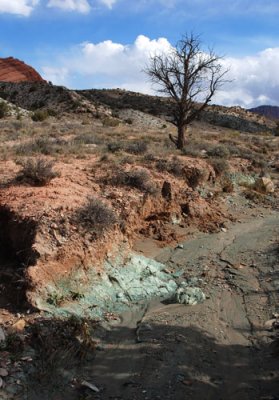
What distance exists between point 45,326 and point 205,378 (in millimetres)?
2410

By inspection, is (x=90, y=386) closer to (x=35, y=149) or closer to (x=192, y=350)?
(x=192, y=350)

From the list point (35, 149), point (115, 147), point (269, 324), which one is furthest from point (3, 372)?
point (115, 147)

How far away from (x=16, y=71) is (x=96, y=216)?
70917 millimetres

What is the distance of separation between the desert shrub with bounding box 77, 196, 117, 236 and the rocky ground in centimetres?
3

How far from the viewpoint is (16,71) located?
73.4m

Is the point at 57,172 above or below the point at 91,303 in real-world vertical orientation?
above

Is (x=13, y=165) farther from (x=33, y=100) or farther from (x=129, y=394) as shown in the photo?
(x=33, y=100)

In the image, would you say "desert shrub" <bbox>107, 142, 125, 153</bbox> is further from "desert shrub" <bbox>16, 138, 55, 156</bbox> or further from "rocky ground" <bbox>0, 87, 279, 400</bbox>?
"desert shrub" <bbox>16, 138, 55, 156</bbox>

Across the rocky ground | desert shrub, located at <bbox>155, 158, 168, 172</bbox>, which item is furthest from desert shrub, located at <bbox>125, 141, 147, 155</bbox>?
desert shrub, located at <bbox>155, 158, 168, 172</bbox>

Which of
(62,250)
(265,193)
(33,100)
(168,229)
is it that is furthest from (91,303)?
(33,100)

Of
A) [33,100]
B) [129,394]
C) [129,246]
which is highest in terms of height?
[33,100]

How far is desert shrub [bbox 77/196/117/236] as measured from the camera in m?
8.62

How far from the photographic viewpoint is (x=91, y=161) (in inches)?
509

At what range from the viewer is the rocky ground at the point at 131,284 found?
5922 millimetres
